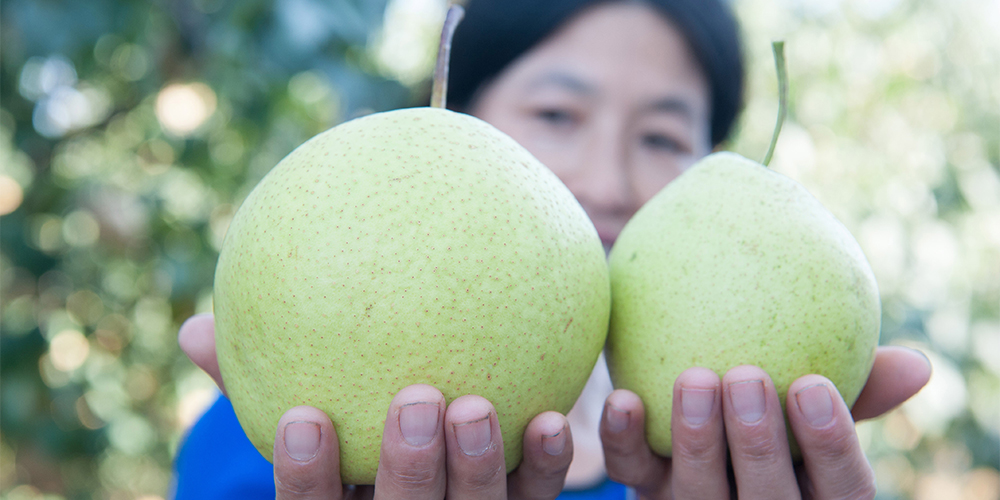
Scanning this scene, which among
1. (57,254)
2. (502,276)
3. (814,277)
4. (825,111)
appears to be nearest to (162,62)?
(57,254)

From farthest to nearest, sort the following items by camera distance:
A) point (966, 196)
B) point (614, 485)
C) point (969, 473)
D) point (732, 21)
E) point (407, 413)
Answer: point (969, 473) → point (966, 196) → point (732, 21) → point (614, 485) → point (407, 413)

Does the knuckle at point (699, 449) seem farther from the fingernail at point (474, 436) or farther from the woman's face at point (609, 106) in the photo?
the woman's face at point (609, 106)

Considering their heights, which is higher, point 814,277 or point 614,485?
point 814,277

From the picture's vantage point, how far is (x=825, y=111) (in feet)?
13.9

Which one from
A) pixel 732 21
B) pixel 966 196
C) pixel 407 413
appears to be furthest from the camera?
pixel 966 196

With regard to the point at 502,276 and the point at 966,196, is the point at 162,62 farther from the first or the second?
the point at 966,196

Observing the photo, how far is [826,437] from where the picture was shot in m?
0.94

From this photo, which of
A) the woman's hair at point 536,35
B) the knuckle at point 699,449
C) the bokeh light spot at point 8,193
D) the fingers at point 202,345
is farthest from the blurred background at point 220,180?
the knuckle at point 699,449

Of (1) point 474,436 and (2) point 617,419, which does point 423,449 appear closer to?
(1) point 474,436

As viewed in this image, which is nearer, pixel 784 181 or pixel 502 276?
pixel 502 276

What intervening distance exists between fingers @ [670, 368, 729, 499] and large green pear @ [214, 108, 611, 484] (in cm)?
17

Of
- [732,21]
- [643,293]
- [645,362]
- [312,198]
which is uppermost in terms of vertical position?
[732,21]

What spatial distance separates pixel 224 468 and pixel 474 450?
4.09ft

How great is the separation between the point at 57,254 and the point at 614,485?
2.46 meters
